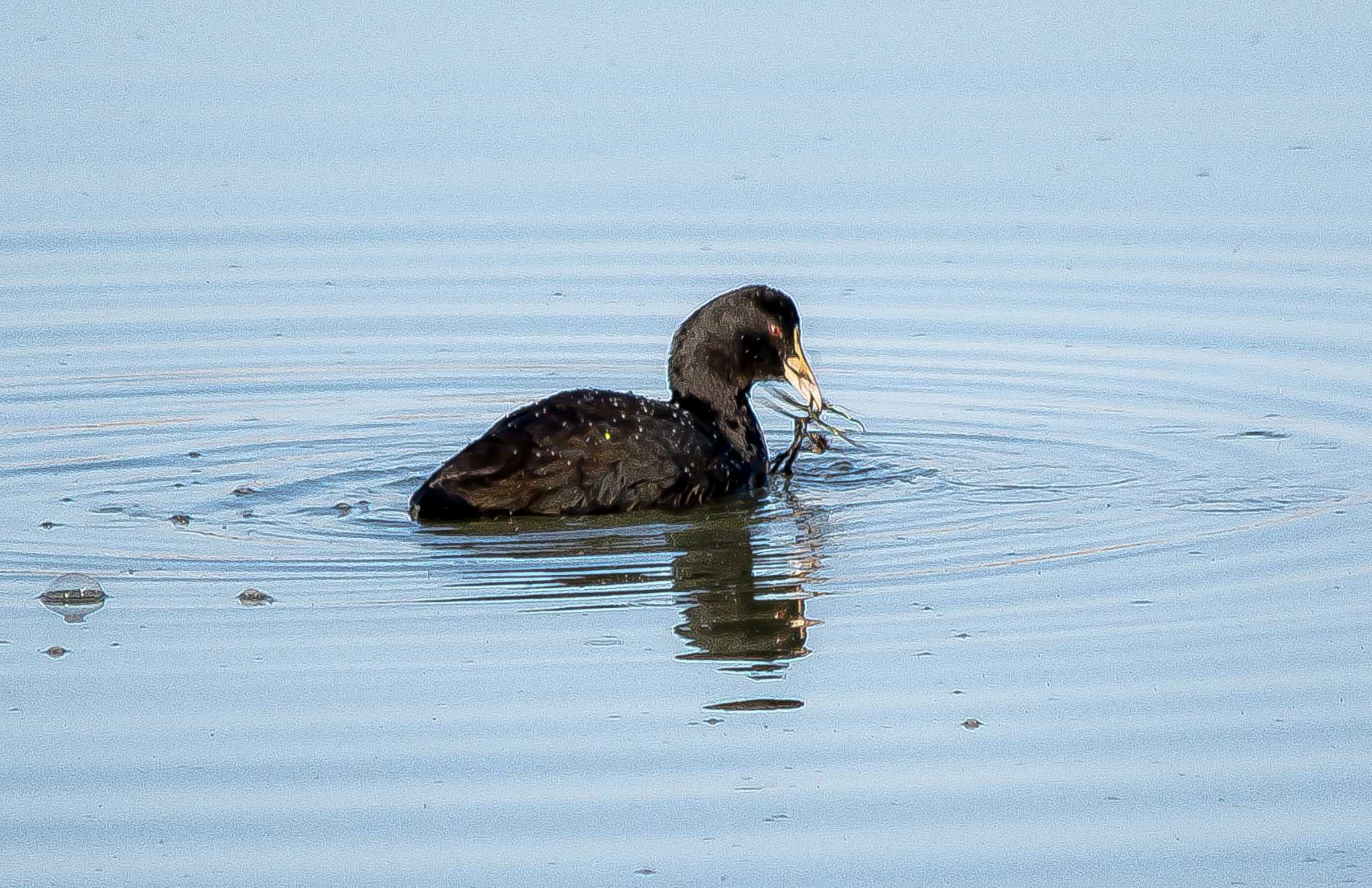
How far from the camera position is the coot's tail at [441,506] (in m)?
9.23

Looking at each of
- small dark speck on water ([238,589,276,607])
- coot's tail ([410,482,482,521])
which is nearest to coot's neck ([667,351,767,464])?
coot's tail ([410,482,482,521])

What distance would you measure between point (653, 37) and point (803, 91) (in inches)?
105

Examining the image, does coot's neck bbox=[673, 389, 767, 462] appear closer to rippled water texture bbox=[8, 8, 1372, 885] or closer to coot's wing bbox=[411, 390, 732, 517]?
rippled water texture bbox=[8, 8, 1372, 885]

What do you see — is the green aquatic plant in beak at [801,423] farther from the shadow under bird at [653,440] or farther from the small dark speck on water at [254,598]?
the small dark speck on water at [254,598]

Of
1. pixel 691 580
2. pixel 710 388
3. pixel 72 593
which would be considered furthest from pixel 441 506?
pixel 710 388

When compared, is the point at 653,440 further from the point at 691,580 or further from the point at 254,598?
the point at 254,598

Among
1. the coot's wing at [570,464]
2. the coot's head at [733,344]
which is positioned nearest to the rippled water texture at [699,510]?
the coot's wing at [570,464]

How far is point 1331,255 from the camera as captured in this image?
14164 mm

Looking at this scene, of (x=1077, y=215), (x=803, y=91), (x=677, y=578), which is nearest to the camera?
(x=677, y=578)

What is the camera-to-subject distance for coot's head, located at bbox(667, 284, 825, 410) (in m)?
10.5

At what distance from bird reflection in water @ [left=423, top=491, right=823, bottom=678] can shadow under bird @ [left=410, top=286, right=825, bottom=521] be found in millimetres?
106

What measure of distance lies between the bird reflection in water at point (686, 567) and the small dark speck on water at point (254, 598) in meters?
0.57

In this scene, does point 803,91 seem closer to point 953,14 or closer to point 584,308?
point 953,14

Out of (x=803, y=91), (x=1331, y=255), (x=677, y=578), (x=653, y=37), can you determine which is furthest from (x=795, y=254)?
(x=653, y=37)
